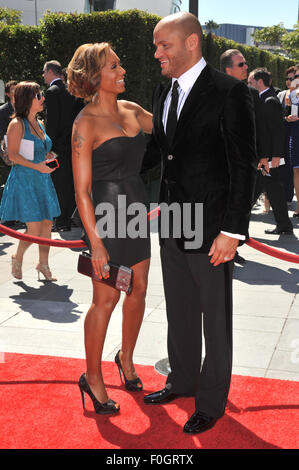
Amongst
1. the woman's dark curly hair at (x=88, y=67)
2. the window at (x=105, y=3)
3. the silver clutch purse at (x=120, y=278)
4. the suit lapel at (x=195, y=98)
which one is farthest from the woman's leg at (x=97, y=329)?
the window at (x=105, y=3)

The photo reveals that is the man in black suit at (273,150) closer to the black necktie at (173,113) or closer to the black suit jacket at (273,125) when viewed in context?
the black suit jacket at (273,125)

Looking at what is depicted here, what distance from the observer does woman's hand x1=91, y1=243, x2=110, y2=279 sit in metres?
3.35

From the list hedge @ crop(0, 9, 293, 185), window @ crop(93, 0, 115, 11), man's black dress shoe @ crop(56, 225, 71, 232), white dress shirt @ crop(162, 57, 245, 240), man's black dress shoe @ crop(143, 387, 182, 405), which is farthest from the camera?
window @ crop(93, 0, 115, 11)

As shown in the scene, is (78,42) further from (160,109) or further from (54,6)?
(54,6)

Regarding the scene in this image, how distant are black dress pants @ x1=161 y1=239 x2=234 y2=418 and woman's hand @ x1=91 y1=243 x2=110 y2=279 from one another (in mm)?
350

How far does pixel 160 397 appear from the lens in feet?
11.9

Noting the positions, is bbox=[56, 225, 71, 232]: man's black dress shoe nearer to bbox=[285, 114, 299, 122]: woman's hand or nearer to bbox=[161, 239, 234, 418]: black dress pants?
bbox=[285, 114, 299, 122]: woman's hand

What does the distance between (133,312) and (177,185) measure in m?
0.91

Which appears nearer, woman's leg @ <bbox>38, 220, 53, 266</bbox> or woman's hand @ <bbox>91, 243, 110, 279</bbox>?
woman's hand @ <bbox>91, 243, 110, 279</bbox>

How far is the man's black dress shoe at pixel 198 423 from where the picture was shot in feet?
10.7

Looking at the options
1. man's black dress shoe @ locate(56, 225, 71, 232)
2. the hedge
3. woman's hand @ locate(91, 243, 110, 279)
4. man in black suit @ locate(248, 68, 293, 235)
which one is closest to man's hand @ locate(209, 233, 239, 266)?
woman's hand @ locate(91, 243, 110, 279)

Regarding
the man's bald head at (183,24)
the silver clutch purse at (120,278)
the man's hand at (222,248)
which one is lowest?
the silver clutch purse at (120,278)

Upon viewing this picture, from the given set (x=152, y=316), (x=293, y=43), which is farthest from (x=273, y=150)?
(x=293, y=43)

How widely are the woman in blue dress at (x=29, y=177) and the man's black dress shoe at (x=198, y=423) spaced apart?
3.33 meters
